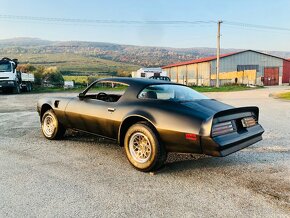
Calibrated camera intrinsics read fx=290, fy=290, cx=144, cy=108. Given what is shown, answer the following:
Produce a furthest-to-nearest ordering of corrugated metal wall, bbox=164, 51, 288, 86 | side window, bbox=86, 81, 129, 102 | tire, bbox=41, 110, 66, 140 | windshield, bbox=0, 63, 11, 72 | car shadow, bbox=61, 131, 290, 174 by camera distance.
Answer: corrugated metal wall, bbox=164, 51, 288, 86 → windshield, bbox=0, 63, 11, 72 → tire, bbox=41, 110, 66, 140 → side window, bbox=86, 81, 129, 102 → car shadow, bbox=61, 131, 290, 174

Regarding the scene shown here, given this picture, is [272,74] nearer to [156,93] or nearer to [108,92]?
[108,92]

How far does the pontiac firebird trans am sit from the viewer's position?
3811mm

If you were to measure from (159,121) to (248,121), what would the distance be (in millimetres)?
1423

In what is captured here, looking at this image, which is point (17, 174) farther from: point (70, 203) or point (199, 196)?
point (199, 196)

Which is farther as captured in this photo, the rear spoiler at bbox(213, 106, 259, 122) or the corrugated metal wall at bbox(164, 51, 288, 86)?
the corrugated metal wall at bbox(164, 51, 288, 86)

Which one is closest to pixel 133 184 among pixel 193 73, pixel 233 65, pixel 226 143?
pixel 226 143

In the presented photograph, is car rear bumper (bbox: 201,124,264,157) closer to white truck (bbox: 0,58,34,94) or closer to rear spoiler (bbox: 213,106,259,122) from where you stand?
rear spoiler (bbox: 213,106,259,122)

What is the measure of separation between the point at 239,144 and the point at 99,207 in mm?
2100

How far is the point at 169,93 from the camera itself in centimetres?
478

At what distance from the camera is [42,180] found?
152 inches

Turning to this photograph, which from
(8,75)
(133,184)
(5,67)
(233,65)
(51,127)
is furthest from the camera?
(233,65)

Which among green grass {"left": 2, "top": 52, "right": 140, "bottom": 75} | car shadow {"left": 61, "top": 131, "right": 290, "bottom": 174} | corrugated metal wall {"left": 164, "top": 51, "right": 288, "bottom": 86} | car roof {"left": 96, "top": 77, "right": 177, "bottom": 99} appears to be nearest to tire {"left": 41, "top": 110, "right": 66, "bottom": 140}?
car roof {"left": 96, "top": 77, "right": 177, "bottom": 99}

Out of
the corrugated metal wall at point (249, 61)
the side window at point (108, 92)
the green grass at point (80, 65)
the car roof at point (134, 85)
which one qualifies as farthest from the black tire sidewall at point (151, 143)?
the green grass at point (80, 65)

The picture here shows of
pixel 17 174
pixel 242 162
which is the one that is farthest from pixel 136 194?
pixel 242 162
